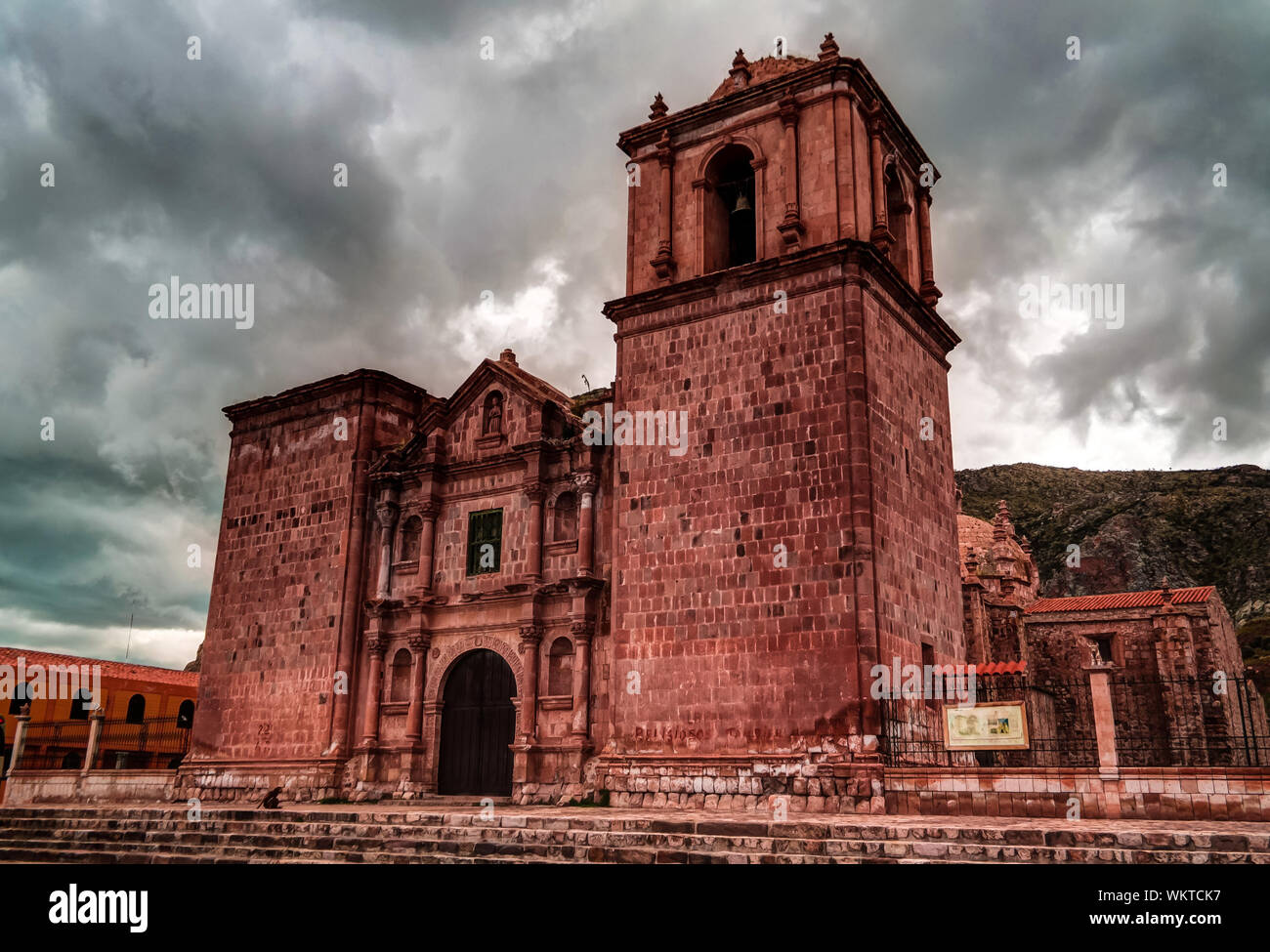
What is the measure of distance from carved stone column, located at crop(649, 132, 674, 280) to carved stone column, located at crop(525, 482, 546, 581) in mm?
4833

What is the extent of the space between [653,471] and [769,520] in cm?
256

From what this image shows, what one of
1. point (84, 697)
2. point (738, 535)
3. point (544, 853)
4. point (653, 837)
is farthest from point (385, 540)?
point (84, 697)

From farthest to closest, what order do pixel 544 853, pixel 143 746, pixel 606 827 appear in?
pixel 143 746, pixel 606 827, pixel 544 853

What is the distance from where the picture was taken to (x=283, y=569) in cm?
2416

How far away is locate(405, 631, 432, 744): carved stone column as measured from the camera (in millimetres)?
21234

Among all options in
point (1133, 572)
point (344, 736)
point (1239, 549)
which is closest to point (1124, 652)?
point (344, 736)

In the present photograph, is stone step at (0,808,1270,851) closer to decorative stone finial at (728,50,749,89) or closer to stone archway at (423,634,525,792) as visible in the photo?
stone archway at (423,634,525,792)

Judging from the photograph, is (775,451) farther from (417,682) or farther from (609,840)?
(417,682)

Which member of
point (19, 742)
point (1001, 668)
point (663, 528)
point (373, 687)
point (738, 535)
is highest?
point (663, 528)

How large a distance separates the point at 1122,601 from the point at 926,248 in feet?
66.2

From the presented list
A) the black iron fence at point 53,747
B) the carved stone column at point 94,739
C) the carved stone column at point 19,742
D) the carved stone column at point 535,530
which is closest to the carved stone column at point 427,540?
the carved stone column at point 535,530

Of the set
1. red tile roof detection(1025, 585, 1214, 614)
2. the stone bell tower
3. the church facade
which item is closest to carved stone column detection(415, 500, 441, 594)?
the church facade

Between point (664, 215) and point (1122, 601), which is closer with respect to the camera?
point (664, 215)
